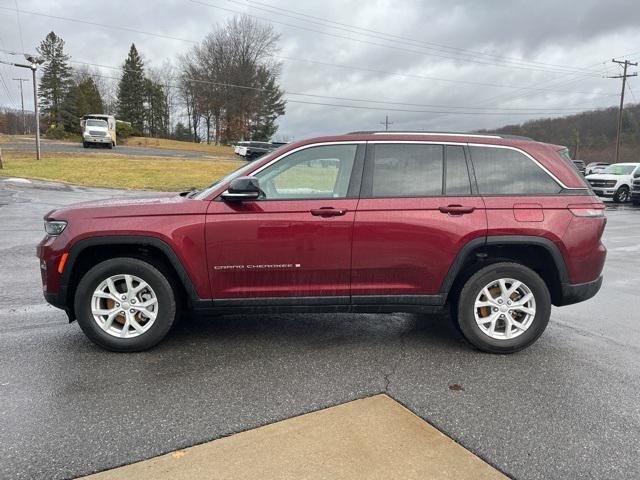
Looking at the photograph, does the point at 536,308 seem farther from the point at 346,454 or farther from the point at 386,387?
the point at 346,454

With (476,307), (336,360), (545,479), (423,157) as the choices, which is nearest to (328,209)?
(423,157)

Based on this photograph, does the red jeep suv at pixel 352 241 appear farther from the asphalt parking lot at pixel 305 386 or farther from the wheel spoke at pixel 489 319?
the asphalt parking lot at pixel 305 386

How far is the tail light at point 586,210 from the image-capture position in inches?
156

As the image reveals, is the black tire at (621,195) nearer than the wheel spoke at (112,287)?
No

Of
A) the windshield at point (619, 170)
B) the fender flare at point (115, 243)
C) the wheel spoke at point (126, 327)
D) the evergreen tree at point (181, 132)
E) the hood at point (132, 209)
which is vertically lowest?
the wheel spoke at point (126, 327)

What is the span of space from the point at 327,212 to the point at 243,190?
682 mm

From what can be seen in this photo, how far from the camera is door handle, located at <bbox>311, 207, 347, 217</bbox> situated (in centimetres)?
379

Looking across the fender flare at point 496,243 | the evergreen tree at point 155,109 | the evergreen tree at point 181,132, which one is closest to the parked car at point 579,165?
the fender flare at point 496,243

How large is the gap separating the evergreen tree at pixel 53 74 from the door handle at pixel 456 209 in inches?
3014

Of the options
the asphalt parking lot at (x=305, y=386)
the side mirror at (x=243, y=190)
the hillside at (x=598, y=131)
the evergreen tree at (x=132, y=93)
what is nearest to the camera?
the asphalt parking lot at (x=305, y=386)

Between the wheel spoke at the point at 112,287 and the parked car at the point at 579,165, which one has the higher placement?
the parked car at the point at 579,165

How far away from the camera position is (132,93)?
69.7m

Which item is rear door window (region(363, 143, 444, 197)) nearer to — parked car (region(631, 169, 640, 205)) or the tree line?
parked car (region(631, 169, 640, 205))

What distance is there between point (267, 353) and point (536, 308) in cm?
229
